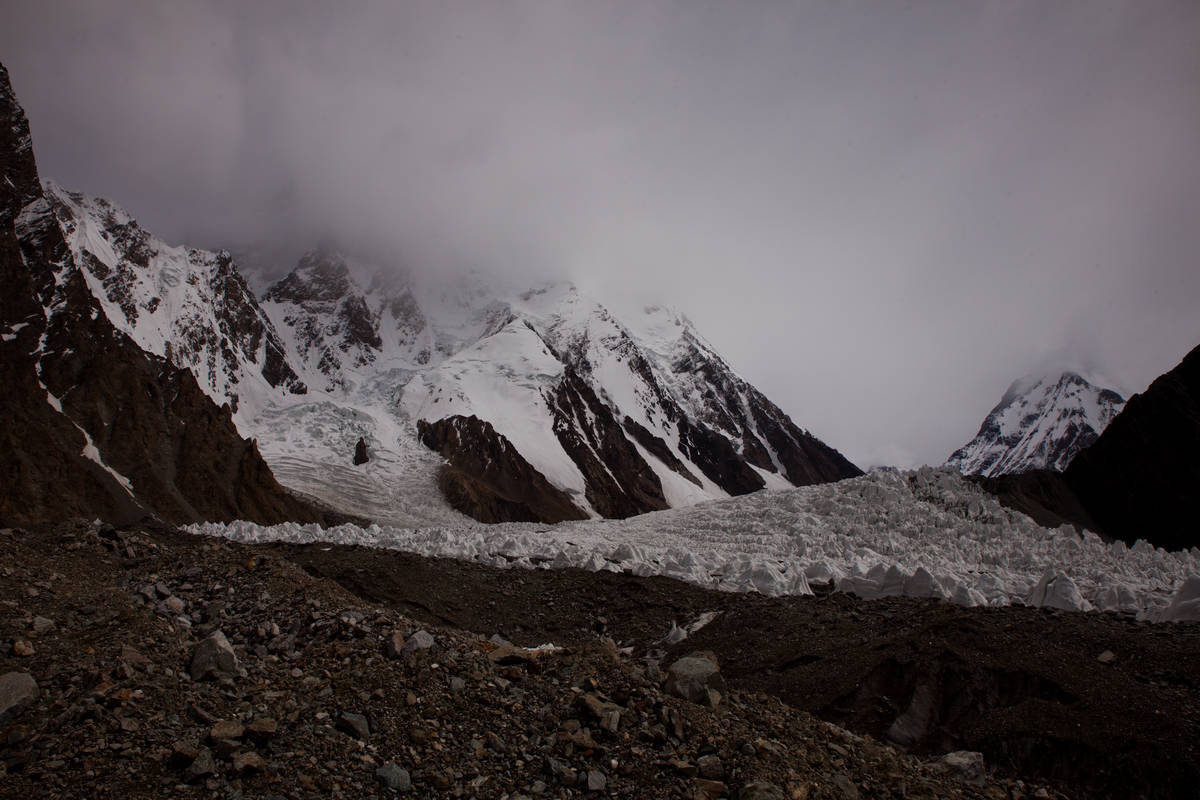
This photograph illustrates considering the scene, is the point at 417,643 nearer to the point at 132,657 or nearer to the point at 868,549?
the point at 132,657

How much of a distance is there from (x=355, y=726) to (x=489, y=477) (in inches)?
3733

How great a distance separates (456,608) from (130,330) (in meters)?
102

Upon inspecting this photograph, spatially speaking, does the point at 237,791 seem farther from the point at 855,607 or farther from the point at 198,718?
the point at 855,607

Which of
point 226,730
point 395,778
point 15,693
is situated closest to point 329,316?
point 15,693

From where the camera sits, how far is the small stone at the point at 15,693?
4.40 m

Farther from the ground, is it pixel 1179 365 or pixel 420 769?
pixel 1179 365

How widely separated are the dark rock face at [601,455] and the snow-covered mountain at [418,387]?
429 millimetres

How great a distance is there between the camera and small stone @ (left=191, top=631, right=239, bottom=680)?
5414 mm

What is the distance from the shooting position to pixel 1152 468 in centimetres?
3825

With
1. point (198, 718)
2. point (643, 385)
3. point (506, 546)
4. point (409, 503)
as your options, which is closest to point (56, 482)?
point (409, 503)

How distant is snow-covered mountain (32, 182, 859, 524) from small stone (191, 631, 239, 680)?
74.6 m

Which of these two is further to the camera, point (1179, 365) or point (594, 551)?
point (1179, 365)

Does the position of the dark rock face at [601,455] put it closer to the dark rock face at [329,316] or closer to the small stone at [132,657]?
the dark rock face at [329,316]

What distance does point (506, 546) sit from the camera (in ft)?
63.2
